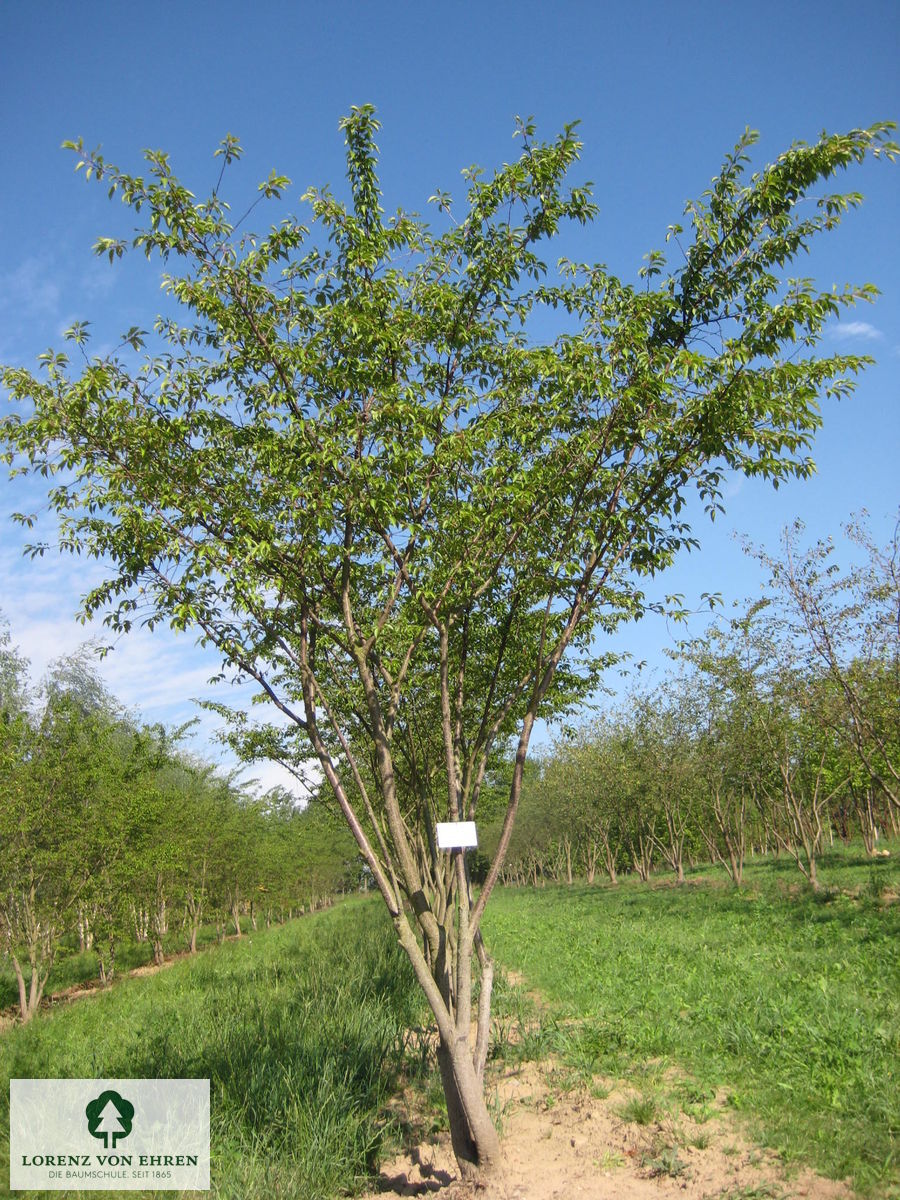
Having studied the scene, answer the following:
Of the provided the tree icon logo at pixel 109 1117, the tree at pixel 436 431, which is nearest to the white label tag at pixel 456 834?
the tree at pixel 436 431

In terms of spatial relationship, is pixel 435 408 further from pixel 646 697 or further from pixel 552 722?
pixel 646 697

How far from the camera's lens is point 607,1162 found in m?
4.71

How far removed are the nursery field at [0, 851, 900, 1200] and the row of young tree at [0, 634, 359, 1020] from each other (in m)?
3.85

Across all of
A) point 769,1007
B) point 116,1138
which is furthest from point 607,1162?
point 116,1138

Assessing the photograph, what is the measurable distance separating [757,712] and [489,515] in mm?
14263

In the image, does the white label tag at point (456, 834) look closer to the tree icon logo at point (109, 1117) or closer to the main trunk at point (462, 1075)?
the main trunk at point (462, 1075)

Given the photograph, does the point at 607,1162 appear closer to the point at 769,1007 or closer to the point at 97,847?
the point at 769,1007

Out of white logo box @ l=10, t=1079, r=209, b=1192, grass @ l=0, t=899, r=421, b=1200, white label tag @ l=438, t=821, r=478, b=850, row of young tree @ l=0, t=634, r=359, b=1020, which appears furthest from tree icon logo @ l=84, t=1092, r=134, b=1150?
row of young tree @ l=0, t=634, r=359, b=1020

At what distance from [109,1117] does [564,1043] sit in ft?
12.8

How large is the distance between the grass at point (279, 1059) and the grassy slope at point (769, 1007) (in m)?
1.94

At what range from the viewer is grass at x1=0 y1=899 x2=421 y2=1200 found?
4.74m

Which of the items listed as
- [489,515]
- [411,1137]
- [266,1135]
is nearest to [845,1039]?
[411,1137]

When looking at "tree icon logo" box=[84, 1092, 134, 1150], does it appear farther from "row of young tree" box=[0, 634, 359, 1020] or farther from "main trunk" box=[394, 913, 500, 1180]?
"row of young tree" box=[0, 634, 359, 1020]

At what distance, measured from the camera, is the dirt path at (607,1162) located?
13.9 ft
